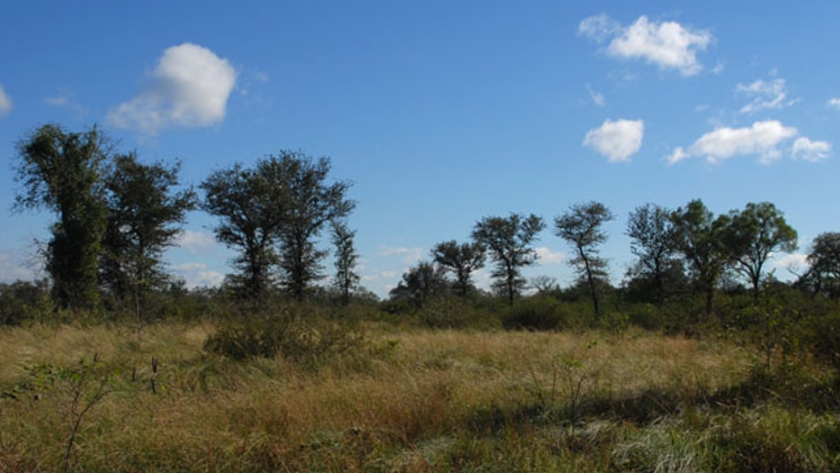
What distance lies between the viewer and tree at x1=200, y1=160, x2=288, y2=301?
28922 mm

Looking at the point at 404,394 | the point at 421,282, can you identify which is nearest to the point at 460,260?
the point at 421,282

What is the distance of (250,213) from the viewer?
28922 mm

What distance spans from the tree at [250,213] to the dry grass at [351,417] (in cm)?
2000

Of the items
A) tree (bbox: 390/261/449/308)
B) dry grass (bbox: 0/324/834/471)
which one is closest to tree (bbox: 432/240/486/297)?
tree (bbox: 390/261/449/308)

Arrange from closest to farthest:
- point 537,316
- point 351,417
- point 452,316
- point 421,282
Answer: point 351,417, point 452,316, point 537,316, point 421,282

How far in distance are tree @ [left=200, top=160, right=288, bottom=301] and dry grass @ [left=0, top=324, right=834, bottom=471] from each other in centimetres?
2000

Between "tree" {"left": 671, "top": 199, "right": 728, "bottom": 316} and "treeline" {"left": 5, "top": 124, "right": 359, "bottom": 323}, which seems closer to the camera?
"treeline" {"left": 5, "top": 124, "right": 359, "bottom": 323}

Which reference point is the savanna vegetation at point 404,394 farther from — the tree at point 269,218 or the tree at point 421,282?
the tree at point 421,282

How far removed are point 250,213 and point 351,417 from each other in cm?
2490

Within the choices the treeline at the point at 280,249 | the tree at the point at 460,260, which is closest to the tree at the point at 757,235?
the treeline at the point at 280,249

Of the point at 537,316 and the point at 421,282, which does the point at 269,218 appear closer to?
the point at 537,316

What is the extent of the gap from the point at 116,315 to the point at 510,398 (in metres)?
15.5

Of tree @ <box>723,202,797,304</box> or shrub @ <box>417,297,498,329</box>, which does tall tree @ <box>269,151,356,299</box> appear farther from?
tree @ <box>723,202,797,304</box>

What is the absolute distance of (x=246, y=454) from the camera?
484 centimetres
